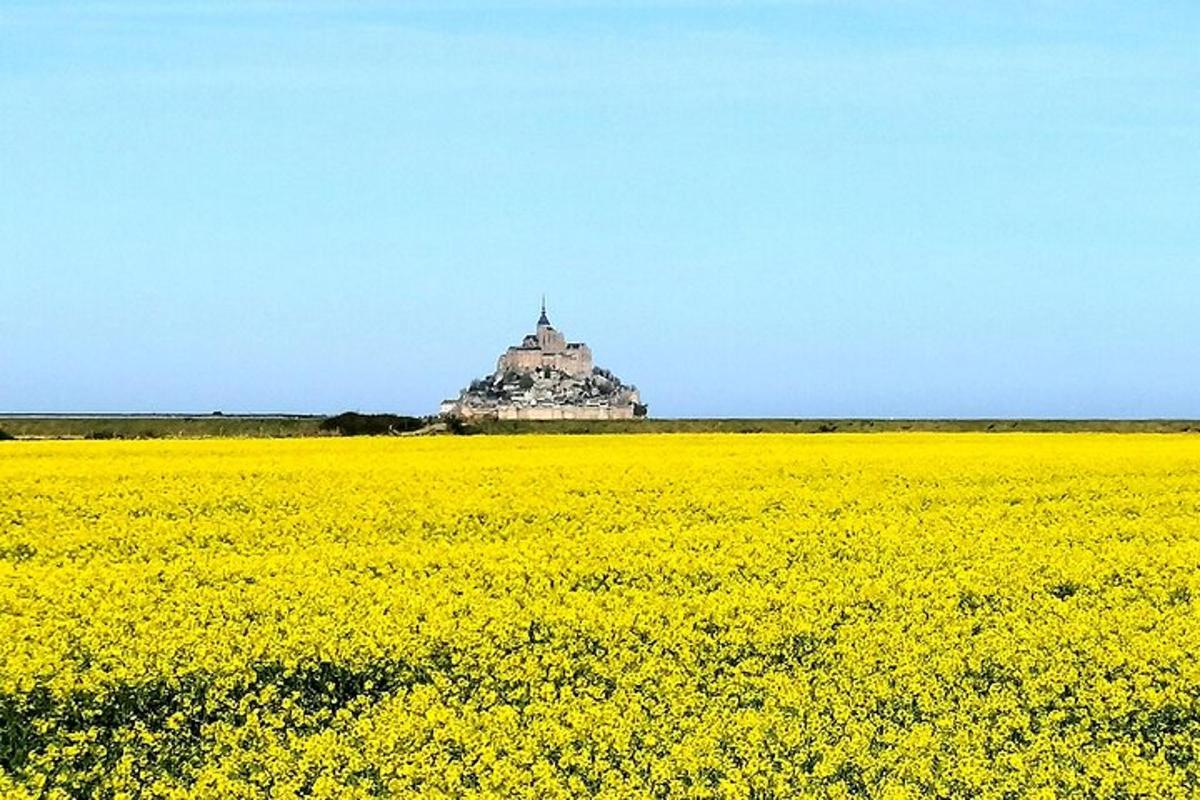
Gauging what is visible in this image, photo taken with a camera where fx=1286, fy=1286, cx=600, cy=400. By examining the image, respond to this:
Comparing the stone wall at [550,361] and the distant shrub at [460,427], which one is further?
the stone wall at [550,361]

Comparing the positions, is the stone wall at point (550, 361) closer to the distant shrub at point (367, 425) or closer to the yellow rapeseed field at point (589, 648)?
the distant shrub at point (367, 425)

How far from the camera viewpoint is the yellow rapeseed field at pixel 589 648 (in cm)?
669

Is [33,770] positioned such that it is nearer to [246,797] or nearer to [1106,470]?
[246,797]

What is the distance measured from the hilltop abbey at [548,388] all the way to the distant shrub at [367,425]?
88.9 m

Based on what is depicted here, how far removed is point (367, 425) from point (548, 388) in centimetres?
10926

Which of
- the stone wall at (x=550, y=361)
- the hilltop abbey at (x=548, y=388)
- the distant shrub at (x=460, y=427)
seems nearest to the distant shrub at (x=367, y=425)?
the distant shrub at (x=460, y=427)

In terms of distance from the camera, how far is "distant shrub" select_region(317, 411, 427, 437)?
149 feet

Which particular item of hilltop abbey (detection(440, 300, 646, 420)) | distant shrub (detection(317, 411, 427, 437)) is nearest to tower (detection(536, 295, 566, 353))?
hilltop abbey (detection(440, 300, 646, 420))

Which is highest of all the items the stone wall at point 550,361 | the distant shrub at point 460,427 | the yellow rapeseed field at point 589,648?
the stone wall at point 550,361

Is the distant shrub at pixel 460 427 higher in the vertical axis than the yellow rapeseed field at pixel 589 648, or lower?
higher

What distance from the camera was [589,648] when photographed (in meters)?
9.13

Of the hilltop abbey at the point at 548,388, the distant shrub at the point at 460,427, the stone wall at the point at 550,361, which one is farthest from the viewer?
the stone wall at the point at 550,361

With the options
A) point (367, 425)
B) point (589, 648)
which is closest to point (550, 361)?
point (367, 425)

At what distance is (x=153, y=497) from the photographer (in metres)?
17.4
